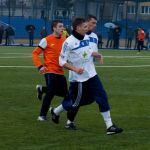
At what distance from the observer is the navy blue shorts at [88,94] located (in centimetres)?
1111

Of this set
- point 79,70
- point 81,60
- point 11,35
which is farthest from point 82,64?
point 11,35

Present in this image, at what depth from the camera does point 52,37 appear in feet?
42.6

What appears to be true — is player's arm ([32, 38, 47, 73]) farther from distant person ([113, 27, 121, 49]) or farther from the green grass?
distant person ([113, 27, 121, 49])

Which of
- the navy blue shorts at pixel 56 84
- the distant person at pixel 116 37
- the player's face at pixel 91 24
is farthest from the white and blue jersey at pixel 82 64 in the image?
→ the distant person at pixel 116 37

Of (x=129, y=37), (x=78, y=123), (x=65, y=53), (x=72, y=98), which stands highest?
(x=65, y=53)

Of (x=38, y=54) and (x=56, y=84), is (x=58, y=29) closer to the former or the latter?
(x=38, y=54)

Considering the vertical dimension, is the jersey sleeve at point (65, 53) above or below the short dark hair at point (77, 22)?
below

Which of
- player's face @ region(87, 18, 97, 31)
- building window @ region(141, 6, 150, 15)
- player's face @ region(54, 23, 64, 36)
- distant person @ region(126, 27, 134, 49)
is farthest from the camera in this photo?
building window @ region(141, 6, 150, 15)

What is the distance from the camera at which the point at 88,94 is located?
11.4 metres

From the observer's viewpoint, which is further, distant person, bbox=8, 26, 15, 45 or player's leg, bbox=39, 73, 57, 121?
distant person, bbox=8, 26, 15, 45

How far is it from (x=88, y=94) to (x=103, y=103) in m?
0.43

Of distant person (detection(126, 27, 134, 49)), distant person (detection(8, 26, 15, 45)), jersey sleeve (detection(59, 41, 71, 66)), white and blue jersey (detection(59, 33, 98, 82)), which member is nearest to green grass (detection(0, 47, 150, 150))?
white and blue jersey (detection(59, 33, 98, 82))

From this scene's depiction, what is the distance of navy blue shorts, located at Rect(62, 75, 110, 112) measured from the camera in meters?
11.1

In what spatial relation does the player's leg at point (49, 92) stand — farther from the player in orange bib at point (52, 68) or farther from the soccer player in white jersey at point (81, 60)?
the soccer player in white jersey at point (81, 60)
